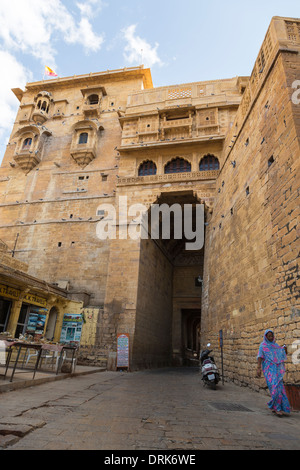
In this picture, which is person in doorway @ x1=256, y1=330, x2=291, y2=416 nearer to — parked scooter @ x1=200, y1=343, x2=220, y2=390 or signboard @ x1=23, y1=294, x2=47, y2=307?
parked scooter @ x1=200, y1=343, x2=220, y2=390

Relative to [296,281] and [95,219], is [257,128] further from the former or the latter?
[95,219]

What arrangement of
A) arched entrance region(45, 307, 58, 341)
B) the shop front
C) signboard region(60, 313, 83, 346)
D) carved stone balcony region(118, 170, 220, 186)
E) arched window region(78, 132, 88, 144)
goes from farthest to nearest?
arched window region(78, 132, 88, 144)
carved stone balcony region(118, 170, 220, 186)
signboard region(60, 313, 83, 346)
arched entrance region(45, 307, 58, 341)
the shop front

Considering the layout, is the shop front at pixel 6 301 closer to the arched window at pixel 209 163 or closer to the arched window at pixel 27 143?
the arched window at pixel 209 163

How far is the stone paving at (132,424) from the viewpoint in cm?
257

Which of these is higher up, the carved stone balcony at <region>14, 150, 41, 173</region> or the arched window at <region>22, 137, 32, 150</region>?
the arched window at <region>22, 137, 32, 150</region>

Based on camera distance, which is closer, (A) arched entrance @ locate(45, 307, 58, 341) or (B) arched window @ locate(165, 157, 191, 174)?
(A) arched entrance @ locate(45, 307, 58, 341)

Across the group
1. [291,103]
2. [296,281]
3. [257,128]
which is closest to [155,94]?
[257,128]

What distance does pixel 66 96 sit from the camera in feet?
74.9

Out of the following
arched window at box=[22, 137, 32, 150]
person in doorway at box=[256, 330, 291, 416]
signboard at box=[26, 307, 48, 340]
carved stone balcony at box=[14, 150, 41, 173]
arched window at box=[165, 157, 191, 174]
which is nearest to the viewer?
person in doorway at box=[256, 330, 291, 416]

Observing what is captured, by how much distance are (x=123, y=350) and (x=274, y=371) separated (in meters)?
8.39

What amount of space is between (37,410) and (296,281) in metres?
4.89

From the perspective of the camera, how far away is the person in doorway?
4.40 metres

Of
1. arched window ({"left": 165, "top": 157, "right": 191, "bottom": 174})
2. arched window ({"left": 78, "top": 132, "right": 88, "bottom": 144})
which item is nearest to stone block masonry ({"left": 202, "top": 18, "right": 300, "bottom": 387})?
arched window ({"left": 165, "top": 157, "right": 191, "bottom": 174})

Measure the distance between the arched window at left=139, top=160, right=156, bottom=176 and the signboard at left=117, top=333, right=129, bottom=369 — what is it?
8593 millimetres
